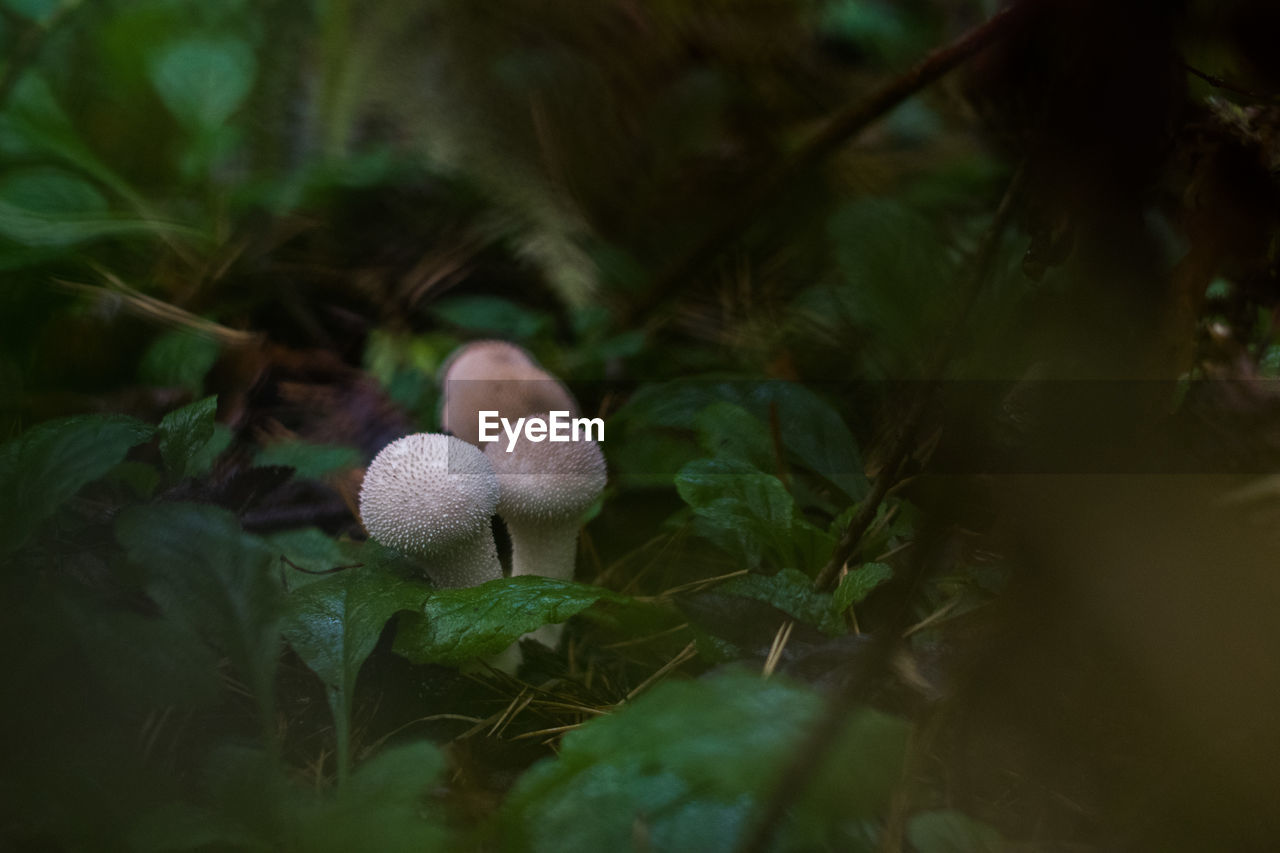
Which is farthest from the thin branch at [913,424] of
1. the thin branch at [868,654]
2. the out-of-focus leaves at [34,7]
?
the out-of-focus leaves at [34,7]

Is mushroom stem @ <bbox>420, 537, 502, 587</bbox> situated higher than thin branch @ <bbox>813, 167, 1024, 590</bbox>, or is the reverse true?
thin branch @ <bbox>813, 167, 1024, 590</bbox>

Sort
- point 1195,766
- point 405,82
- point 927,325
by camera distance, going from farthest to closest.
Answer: point 405,82 → point 927,325 → point 1195,766

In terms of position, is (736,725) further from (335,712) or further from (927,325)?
(927,325)

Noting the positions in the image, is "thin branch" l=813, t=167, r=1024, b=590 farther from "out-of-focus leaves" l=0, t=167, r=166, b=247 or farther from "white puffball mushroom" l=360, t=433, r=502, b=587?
"out-of-focus leaves" l=0, t=167, r=166, b=247

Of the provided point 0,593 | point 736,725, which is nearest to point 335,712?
point 0,593

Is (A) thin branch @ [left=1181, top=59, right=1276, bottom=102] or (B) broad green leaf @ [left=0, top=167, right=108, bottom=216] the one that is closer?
(A) thin branch @ [left=1181, top=59, right=1276, bottom=102]

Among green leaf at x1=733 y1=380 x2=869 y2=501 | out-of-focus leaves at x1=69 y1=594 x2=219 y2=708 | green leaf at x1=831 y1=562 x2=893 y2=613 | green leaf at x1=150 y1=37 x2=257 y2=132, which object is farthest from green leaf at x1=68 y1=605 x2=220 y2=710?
green leaf at x1=150 y1=37 x2=257 y2=132

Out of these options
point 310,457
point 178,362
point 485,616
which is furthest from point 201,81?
point 485,616
